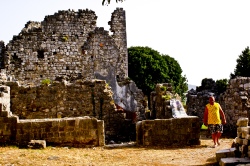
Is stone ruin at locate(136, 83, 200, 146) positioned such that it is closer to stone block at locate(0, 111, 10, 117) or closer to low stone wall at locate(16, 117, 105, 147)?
low stone wall at locate(16, 117, 105, 147)

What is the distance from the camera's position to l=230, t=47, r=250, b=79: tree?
37.0 meters

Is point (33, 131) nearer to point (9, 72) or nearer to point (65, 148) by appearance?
point (65, 148)

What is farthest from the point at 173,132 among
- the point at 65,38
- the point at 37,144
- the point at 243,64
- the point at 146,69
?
the point at 146,69

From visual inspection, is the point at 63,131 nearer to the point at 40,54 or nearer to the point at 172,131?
the point at 172,131

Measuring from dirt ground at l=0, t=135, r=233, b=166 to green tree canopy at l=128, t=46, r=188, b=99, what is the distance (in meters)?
32.0

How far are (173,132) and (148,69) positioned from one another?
32.5 metres

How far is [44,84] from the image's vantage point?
47.2ft

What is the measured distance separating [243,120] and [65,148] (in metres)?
4.35

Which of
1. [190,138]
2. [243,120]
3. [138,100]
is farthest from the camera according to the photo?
[138,100]

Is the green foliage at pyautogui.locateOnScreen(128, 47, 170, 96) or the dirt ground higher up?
the green foliage at pyautogui.locateOnScreen(128, 47, 170, 96)

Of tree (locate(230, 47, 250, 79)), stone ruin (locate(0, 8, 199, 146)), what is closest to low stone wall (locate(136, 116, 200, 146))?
stone ruin (locate(0, 8, 199, 146))

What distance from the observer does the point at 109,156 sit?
8.87 metres

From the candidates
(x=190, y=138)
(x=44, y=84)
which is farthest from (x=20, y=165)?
(x=44, y=84)

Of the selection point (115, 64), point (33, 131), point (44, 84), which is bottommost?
point (33, 131)
